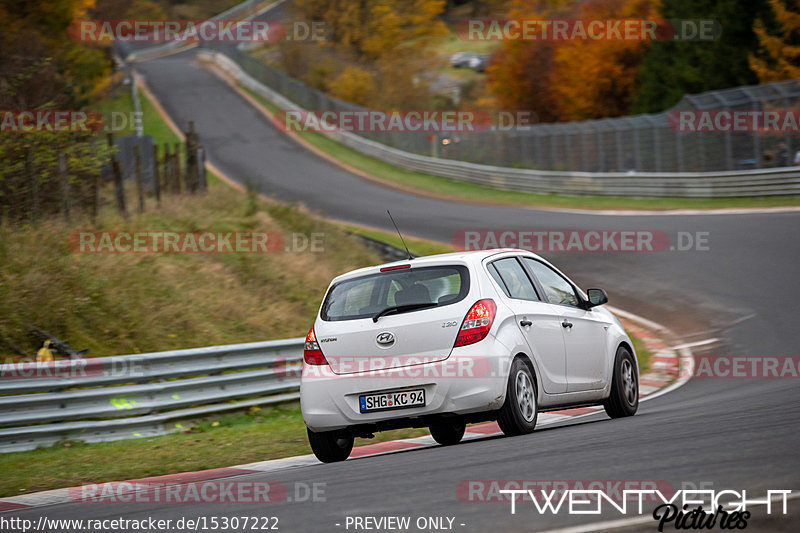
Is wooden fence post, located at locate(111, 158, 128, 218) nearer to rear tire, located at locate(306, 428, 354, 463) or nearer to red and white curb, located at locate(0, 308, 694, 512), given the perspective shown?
red and white curb, located at locate(0, 308, 694, 512)

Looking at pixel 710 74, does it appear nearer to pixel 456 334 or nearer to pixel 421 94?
pixel 421 94

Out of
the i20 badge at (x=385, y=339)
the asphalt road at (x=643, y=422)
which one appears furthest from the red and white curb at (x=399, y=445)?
the i20 badge at (x=385, y=339)

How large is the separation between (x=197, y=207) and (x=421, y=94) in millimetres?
44982

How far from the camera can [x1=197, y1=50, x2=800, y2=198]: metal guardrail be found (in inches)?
1140

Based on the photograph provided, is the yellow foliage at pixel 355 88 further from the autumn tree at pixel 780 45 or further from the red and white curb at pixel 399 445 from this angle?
the red and white curb at pixel 399 445

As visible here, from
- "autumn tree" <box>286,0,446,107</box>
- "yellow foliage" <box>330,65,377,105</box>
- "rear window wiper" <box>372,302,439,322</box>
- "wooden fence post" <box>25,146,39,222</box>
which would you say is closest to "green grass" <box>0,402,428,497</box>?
"rear window wiper" <box>372,302,439,322</box>

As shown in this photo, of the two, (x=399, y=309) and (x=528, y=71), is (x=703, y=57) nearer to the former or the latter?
(x=528, y=71)

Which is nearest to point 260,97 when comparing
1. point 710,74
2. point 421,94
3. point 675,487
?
point 421,94

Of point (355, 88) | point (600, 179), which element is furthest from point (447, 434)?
point (355, 88)

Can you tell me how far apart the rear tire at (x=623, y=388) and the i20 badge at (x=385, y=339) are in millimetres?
2654

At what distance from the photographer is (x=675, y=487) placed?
16.8ft

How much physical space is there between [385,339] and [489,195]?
102ft

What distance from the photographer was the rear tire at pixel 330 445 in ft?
27.5

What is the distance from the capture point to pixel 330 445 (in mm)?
8477
